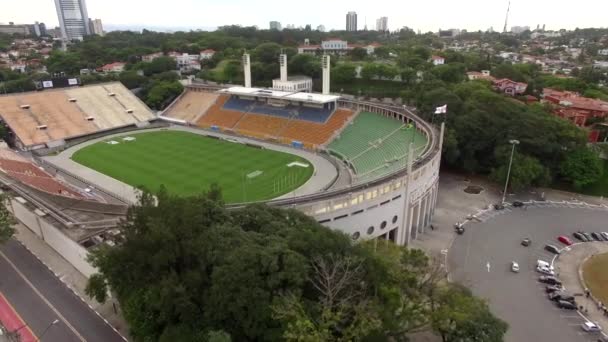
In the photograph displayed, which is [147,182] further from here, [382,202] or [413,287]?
[413,287]

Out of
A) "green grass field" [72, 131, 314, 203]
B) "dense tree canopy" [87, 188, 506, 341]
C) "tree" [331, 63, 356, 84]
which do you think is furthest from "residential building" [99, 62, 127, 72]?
"dense tree canopy" [87, 188, 506, 341]

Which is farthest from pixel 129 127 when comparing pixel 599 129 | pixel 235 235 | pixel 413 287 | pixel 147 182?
pixel 599 129

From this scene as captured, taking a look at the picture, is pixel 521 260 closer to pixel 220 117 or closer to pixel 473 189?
pixel 473 189

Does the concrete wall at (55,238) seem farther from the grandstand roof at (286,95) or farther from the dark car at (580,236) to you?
the dark car at (580,236)

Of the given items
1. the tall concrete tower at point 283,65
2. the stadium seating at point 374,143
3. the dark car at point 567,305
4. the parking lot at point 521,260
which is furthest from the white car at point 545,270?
the tall concrete tower at point 283,65

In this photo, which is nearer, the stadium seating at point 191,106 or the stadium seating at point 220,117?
the stadium seating at point 220,117

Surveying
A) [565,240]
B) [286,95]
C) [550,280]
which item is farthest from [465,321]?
[286,95]
